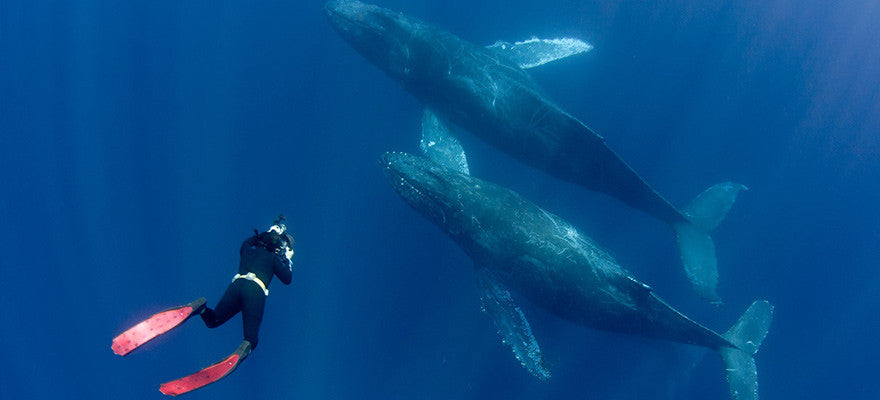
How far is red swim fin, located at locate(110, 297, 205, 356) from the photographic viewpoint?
625cm

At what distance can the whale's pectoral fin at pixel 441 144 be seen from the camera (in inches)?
528

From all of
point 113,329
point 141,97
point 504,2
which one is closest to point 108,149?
point 141,97

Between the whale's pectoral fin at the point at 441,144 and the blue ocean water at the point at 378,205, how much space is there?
1482 mm

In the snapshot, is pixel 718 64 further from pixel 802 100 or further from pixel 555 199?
pixel 555 199

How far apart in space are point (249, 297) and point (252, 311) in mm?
221

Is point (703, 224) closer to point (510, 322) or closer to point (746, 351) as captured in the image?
point (746, 351)

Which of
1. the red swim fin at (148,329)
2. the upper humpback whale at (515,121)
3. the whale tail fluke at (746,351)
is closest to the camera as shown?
the red swim fin at (148,329)

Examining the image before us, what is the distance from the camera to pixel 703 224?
12.8 m

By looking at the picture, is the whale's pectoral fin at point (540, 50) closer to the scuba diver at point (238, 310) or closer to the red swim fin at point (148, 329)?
the scuba diver at point (238, 310)

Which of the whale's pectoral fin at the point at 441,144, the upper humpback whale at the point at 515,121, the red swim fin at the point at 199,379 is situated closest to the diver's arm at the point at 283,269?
the red swim fin at the point at 199,379

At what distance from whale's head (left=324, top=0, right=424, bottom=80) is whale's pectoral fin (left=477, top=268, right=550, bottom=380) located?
675cm

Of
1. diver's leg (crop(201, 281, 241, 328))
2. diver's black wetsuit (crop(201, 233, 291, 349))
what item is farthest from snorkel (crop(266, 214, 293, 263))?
diver's leg (crop(201, 281, 241, 328))

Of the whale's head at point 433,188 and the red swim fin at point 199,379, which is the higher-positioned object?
the whale's head at point 433,188

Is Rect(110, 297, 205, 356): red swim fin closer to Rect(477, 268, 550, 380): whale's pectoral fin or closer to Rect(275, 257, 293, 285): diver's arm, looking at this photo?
Rect(275, 257, 293, 285): diver's arm
